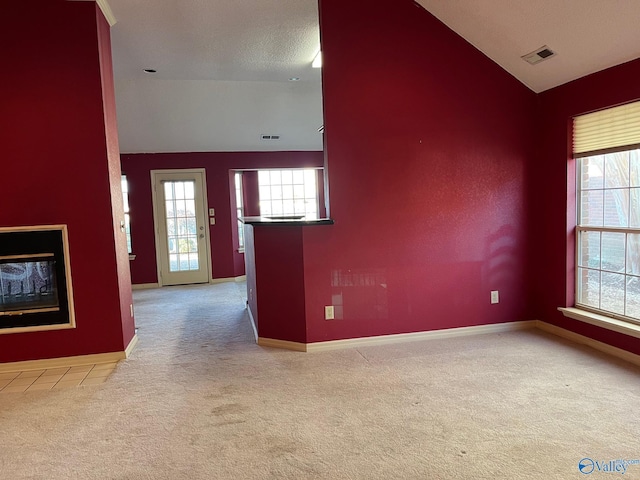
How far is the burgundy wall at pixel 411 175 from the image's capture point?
3.40 meters

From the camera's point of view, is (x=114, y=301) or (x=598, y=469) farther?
(x=114, y=301)

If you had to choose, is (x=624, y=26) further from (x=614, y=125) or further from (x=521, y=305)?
(x=521, y=305)

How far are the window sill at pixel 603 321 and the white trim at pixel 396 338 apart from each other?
1.51 feet

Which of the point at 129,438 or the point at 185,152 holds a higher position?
the point at 185,152

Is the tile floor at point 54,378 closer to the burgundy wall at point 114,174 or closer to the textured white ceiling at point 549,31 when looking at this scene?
the burgundy wall at point 114,174

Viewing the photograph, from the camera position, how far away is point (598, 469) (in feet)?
6.01

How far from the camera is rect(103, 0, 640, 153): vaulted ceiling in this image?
2.83 meters

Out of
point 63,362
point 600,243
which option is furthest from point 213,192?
point 600,243

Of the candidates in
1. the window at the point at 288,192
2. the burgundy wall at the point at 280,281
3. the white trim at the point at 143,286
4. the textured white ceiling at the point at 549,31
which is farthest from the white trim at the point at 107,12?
the white trim at the point at 143,286

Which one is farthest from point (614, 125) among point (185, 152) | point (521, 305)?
point (185, 152)

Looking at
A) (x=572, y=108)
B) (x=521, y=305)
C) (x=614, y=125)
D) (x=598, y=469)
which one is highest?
(x=572, y=108)

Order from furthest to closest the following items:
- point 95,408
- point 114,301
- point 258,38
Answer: point 258,38 → point 114,301 → point 95,408

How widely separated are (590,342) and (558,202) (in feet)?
3.90

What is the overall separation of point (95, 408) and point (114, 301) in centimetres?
99
